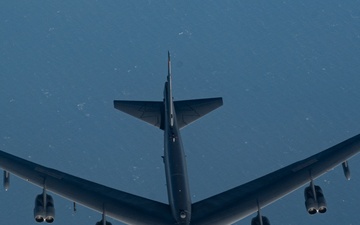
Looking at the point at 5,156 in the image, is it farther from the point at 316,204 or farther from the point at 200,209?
the point at 316,204

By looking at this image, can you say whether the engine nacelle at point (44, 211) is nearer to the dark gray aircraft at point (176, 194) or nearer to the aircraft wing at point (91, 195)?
the dark gray aircraft at point (176, 194)

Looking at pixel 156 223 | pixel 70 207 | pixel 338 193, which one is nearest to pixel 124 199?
pixel 156 223

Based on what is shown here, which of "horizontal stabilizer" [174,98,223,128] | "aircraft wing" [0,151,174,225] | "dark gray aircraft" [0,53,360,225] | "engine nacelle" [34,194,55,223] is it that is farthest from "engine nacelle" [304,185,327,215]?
"engine nacelle" [34,194,55,223]

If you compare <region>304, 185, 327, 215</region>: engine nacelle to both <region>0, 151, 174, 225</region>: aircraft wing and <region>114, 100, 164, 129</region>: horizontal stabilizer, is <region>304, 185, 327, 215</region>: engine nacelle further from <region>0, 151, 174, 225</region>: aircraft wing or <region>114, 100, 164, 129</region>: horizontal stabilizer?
<region>114, 100, 164, 129</region>: horizontal stabilizer

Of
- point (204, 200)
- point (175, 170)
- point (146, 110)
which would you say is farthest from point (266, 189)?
point (146, 110)

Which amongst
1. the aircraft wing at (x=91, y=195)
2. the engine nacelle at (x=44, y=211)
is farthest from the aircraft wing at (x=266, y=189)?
the engine nacelle at (x=44, y=211)
